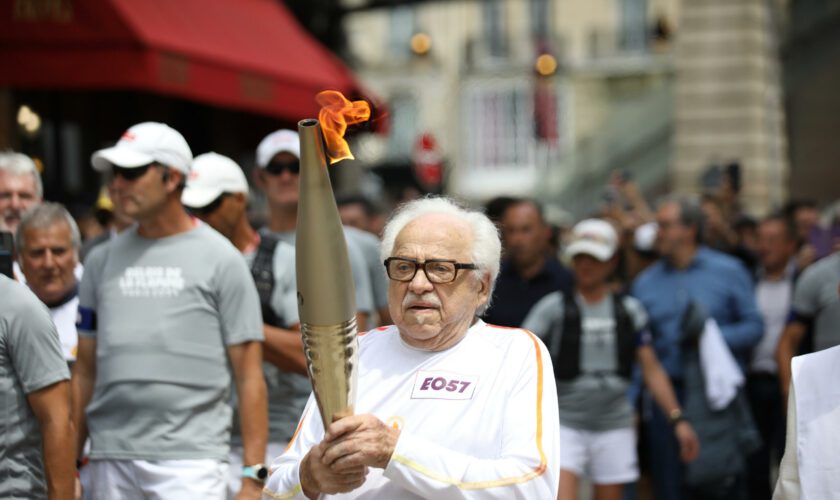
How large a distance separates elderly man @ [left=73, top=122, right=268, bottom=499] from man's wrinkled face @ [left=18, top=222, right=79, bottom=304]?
35cm

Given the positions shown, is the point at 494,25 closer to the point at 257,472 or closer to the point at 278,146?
the point at 278,146

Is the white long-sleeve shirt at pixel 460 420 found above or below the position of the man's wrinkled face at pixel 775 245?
below

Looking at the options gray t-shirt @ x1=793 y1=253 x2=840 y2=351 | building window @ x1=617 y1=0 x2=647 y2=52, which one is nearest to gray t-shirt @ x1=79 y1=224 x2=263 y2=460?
gray t-shirt @ x1=793 y1=253 x2=840 y2=351

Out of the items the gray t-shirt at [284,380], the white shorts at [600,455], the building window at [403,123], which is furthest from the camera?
the building window at [403,123]

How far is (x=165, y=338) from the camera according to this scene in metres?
5.12

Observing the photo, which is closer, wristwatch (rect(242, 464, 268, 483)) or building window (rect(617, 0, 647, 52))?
wristwatch (rect(242, 464, 268, 483))

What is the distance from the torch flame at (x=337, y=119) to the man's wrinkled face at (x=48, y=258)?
2.46 meters

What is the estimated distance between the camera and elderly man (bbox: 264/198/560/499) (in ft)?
11.9

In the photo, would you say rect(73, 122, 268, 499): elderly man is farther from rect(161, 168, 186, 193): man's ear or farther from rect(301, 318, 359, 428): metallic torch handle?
rect(301, 318, 359, 428): metallic torch handle

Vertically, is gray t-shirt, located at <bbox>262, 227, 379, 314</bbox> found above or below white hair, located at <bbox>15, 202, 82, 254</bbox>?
below

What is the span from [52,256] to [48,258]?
→ 0.02 meters

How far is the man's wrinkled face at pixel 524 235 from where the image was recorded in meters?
7.72

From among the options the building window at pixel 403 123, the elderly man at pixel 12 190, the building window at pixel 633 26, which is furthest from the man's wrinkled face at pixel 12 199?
the building window at pixel 633 26

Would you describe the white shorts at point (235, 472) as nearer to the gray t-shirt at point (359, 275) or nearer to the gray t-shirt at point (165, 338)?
the gray t-shirt at point (165, 338)
